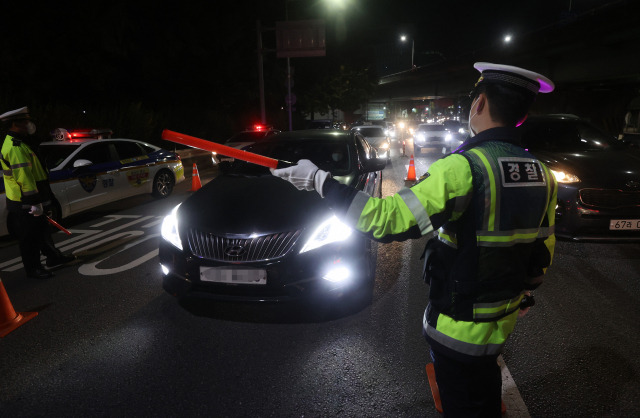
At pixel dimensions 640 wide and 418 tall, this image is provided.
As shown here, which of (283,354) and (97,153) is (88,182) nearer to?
(97,153)

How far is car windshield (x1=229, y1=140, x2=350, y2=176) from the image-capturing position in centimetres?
485

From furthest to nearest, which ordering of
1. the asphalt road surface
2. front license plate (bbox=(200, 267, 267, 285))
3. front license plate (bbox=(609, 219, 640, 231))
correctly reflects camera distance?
1. front license plate (bbox=(609, 219, 640, 231))
2. front license plate (bbox=(200, 267, 267, 285))
3. the asphalt road surface

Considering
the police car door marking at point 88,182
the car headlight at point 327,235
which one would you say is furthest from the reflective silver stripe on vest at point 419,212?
the police car door marking at point 88,182

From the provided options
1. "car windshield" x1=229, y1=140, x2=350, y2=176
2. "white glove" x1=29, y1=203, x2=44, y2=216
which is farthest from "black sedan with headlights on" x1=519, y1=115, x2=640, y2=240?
"white glove" x1=29, y1=203, x2=44, y2=216

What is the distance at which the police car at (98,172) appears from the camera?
707 centimetres

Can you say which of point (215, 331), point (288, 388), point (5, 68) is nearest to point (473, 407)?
point (288, 388)

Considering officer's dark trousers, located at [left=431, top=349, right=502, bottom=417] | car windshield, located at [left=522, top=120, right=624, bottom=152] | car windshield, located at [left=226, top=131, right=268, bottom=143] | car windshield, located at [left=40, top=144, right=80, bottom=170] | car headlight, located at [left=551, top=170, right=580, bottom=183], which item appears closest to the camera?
officer's dark trousers, located at [left=431, top=349, right=502, bottom=417]

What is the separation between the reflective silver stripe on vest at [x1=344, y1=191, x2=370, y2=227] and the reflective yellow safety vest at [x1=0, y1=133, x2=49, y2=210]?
14.5 ft

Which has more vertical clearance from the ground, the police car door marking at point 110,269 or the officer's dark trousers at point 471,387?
the officer's dark trousers at point 471,387

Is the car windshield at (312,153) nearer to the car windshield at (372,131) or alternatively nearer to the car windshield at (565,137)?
the car windshield at (565,137)

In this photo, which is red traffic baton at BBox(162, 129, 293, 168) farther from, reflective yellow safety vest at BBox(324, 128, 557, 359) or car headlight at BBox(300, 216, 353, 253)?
car headlight at BBox(300, 216, 353, 253)

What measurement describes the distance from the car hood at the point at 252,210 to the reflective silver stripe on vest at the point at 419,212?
1630mm

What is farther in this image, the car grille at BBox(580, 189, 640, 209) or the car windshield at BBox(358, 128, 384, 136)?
the car windshield at BBox(358, 128, 384, 136)

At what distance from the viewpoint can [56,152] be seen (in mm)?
7656
